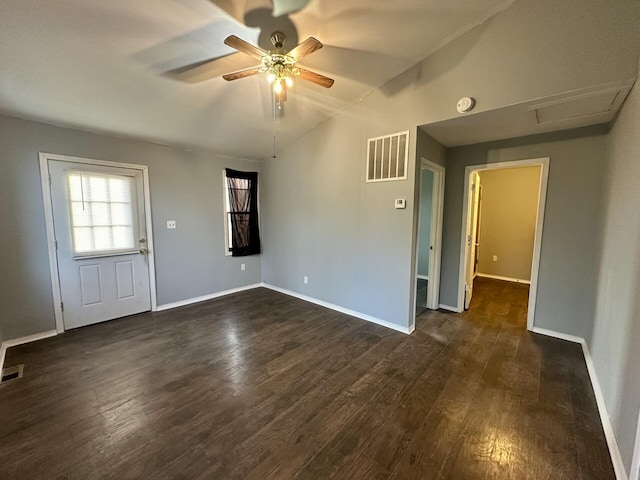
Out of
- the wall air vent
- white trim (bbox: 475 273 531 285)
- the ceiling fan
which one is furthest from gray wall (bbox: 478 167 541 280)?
the ceiling fan

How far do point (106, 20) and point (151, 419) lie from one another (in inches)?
112

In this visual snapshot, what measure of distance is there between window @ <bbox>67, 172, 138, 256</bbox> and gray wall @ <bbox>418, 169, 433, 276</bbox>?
4974mm

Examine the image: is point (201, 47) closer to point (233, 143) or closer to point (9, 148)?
point (233, 143)

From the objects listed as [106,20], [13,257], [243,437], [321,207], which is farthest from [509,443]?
[13,257]

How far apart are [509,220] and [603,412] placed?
4452 millimetres

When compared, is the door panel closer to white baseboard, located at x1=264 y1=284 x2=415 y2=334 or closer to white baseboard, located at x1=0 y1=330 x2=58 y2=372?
white baseboard, located at x1=0 y1=330 x2=58 y2=372

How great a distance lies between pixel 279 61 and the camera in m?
2.11

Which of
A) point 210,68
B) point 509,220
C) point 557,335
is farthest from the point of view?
point 509,220

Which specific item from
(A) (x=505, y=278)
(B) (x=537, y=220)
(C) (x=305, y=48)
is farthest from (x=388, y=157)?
(A) (x=505, y=278)

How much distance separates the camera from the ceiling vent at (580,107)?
2.16m

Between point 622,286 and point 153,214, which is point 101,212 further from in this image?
point 622,286

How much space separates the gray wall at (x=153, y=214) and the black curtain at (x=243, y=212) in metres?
0.17

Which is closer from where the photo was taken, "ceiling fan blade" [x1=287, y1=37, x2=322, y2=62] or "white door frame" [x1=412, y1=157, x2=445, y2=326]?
"ceiling fan blade" [x1=287, y1=37, x2=322, y2=62]

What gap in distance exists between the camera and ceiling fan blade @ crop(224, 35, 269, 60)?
177 centimetres
